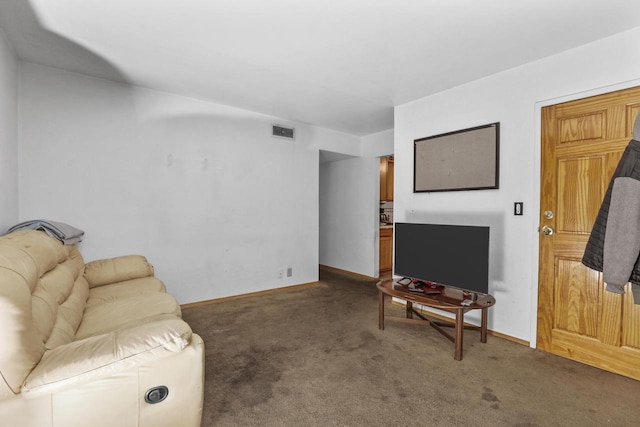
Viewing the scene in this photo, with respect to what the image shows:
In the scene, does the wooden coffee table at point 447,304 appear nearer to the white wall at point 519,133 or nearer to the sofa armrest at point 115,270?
the white wall at point 519,133

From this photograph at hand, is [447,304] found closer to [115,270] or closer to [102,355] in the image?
[102,355]

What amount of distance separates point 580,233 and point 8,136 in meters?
4.57

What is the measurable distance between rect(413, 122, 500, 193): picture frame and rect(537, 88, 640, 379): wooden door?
1.35ft

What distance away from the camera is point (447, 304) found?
2.37 metres

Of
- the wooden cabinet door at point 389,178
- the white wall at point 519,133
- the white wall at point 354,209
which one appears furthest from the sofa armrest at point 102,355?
the wooden cabinet door at point 389,178

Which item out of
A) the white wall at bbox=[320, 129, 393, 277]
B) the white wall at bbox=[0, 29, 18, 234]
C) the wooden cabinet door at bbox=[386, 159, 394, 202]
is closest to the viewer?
the white wall at bbox=[0, 29, 18, 234]

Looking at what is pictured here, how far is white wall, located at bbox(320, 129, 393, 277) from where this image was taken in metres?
5.09

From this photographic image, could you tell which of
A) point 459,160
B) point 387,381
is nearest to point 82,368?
point 387,381


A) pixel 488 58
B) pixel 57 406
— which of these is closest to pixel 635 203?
pixel 488 58

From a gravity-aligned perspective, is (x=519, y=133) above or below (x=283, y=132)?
below

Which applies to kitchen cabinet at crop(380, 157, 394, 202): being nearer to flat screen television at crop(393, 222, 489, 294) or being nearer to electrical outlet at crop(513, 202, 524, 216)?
flat screen television at crop(393, 222, 489, 294)

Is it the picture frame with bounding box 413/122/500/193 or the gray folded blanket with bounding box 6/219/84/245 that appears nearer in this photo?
the gray folded blanket with bounding box 6/219/84/245

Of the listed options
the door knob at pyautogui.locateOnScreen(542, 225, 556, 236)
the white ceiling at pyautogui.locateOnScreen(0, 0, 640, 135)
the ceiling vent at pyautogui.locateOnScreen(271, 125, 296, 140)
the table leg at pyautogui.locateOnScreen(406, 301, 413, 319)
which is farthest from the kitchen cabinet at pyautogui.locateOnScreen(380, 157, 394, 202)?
the door knob at pyautogui.locateOnScreen(542, 225, 556, 236)

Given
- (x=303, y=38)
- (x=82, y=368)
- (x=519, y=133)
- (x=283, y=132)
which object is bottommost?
(x=82, y=368)
